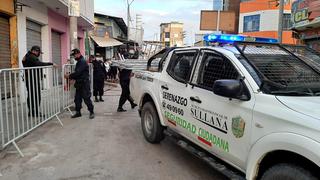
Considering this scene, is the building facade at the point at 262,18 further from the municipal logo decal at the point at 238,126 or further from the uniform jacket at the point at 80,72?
the municipal logo decal at the point at 238,126

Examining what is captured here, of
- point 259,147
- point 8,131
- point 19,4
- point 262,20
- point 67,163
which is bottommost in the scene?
point 67,163

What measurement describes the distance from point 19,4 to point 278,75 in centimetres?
824

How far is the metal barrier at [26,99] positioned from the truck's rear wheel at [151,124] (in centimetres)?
212

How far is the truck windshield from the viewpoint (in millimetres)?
3273

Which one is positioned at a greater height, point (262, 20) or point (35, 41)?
point (262, 20)

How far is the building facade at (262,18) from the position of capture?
115ft

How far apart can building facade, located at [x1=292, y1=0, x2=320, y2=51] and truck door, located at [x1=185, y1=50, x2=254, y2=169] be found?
10794 millimetres

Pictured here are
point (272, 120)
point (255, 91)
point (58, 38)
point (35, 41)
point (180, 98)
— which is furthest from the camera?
point (58, 38)

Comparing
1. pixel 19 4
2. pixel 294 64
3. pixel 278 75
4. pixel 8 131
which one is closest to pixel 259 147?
pixel 278 75

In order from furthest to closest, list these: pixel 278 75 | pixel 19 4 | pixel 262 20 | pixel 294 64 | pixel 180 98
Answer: pixel 262 20, pixel 19 4, pixel 180 98, pixel 294 64, pixel 278 75

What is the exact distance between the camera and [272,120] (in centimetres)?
288

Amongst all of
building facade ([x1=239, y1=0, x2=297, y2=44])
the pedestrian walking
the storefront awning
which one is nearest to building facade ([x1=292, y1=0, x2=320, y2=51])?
the pedestrian walking

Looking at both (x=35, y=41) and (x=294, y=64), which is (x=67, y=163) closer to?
(x=294, y=64)

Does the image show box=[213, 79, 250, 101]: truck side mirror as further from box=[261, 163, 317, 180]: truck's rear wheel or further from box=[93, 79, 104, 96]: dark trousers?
box=[93, 79, 104, 96]: dark trousers
